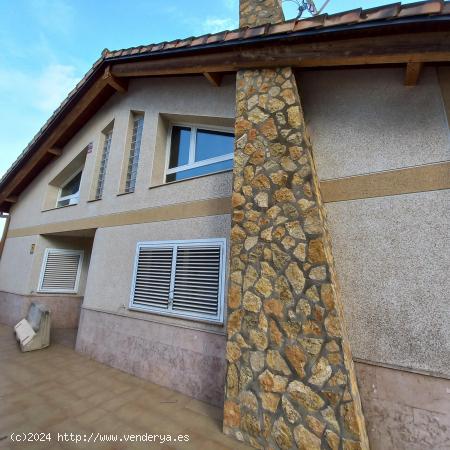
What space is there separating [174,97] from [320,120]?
389 centimetres

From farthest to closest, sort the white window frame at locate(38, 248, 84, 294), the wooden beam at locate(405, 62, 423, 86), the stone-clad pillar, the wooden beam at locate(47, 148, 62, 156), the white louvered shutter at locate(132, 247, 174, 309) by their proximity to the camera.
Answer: the wooden beam at locate(47, 148, 62, 156)
the white window frame at locate(38, 248, 84, 294)
the stone-clad pillar
the white louvered shutter at locate(132, 247, 174, 309)
the wooden beam at locate(405, 62, 423, 86)

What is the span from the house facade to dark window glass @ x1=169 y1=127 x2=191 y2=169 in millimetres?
624

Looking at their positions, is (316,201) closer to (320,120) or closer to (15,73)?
(320,120)

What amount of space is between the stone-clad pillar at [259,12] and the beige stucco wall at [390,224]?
3.06 m

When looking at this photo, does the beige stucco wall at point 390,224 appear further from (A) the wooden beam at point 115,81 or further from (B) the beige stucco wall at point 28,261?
(B) the beige stucco wall at point 28,261

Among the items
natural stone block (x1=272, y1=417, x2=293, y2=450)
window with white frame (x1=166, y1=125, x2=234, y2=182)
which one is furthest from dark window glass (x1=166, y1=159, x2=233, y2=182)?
natural stone block (x1=272, y1=417, x2=293, y2=450)

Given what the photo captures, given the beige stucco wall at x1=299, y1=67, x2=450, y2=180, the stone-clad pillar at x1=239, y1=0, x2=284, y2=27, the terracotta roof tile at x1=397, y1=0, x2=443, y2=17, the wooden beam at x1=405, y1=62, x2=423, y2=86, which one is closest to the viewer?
the terracotta roof tile at x1=397, y1=0, x2=443, y2=17

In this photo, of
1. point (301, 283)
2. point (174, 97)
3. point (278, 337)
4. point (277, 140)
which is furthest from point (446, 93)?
point (174, 97)

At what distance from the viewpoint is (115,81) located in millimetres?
7055

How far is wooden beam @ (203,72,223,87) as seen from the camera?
505cm

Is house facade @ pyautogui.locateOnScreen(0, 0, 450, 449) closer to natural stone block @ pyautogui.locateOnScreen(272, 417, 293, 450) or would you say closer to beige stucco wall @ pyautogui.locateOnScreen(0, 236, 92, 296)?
natural stone block @ pyautogui.locateOnScreen(272, 417, 293, 450)

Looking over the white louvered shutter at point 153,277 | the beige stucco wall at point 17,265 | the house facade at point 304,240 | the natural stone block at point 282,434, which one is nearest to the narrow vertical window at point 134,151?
the house facade at point 304,240

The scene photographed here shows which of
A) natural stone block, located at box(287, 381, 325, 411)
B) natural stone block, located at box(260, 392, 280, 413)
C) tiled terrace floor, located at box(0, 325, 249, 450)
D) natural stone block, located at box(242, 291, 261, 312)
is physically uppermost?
natural stone block, located at box(242, 291, 261, 312)

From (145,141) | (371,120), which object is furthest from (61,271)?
(371,120)
